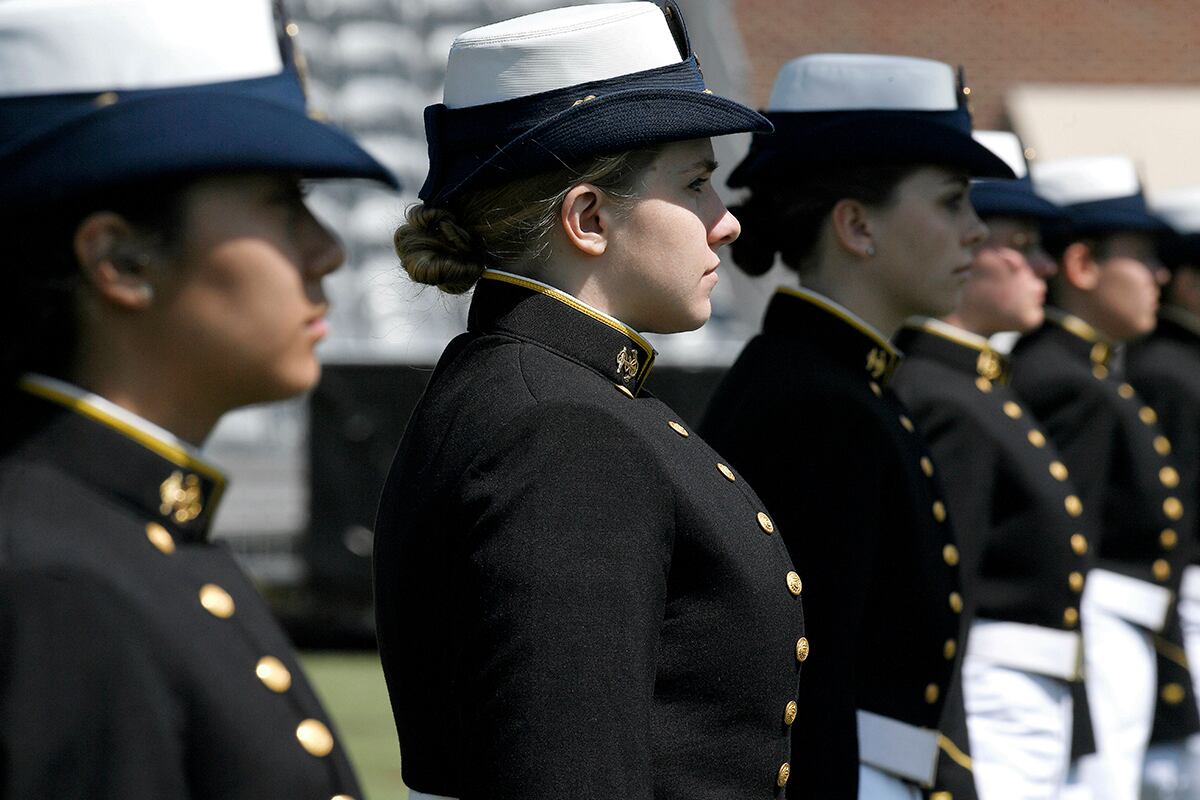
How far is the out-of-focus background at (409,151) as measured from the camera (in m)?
8.33

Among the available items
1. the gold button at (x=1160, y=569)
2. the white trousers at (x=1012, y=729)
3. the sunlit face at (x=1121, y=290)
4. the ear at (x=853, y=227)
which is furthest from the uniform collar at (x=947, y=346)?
the gold button at (x=1160, y=569)

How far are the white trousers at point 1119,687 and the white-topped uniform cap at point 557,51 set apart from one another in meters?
4.06

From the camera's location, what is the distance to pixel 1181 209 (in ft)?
22.5

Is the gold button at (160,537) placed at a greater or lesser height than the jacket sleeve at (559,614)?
greater

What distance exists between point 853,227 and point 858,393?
0.41m

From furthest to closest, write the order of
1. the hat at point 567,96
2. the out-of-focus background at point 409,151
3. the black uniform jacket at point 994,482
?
the out-of-focus background at point 409,151 < the black uniform jacket at point 994,482 < the hat at point 567,96

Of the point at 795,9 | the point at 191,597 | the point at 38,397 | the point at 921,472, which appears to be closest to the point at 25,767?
the point at 191,597

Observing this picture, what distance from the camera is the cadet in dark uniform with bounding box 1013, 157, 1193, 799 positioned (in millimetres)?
5750

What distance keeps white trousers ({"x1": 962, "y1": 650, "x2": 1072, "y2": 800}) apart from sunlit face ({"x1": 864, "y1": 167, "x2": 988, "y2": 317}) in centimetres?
140

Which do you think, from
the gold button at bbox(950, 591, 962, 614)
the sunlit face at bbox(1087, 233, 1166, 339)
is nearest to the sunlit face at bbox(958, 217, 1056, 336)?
the sunlit face at bbox(1087, 233, 1166, 339)

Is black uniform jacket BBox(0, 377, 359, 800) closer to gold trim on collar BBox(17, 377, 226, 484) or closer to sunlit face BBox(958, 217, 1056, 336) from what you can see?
gold trim on collar BBox(17, 377, 226, 484)

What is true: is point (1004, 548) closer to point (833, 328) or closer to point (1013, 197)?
point (1013, 197)

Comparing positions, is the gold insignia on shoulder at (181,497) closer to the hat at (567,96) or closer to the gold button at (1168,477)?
the hat at (567,96)

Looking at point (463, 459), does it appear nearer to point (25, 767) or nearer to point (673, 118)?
point (673, 118)
